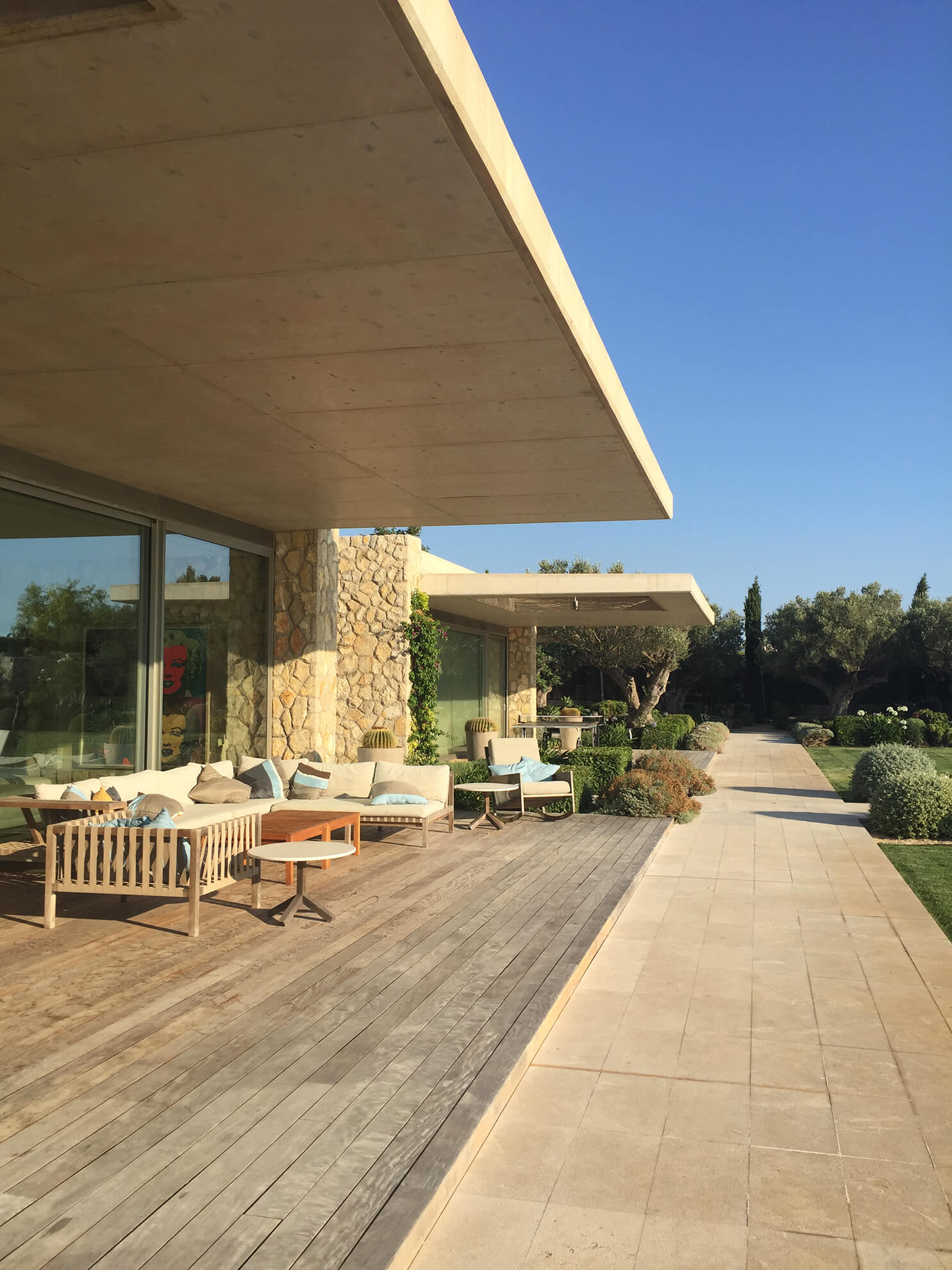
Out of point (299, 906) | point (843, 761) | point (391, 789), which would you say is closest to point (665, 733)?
point (843, 761)

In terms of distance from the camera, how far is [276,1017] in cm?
392

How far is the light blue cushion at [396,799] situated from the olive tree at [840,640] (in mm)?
27912

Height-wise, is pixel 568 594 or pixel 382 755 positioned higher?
pixel 568 594

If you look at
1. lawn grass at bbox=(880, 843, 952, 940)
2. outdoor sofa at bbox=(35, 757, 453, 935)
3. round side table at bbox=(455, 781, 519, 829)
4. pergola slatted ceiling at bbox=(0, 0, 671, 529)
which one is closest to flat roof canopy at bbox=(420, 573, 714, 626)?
round side table at bbox=(455, 781, 519, 829)

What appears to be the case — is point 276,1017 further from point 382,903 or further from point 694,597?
point 694,597

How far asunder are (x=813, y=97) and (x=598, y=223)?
3.24 m

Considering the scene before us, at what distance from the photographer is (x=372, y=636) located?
14.5 meters

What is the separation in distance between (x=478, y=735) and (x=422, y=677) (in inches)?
214

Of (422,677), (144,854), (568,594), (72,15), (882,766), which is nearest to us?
(72,15)

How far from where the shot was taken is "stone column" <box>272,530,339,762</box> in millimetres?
11164

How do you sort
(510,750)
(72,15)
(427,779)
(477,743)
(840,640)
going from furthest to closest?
1. (840,640)
2. (477,743)
3. (510,750)
4. (427,779)
5. (72,15)

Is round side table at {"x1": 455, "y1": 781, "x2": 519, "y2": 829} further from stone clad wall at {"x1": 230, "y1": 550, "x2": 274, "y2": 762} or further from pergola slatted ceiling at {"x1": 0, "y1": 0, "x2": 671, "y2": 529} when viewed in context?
pergola slatted ceiling at {"x1": 0, "y1": 0, "x2": 671, "y2": 529}

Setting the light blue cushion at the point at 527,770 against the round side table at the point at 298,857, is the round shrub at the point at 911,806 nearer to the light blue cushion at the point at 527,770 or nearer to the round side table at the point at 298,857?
the light blue cushion at the point at 527,770

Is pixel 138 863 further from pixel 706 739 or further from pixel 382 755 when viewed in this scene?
pixel 706 739
